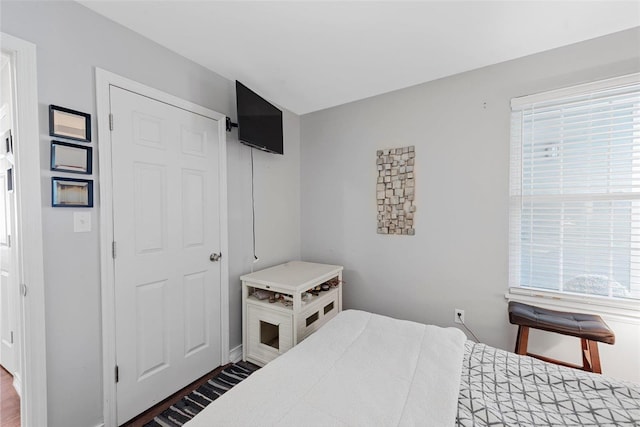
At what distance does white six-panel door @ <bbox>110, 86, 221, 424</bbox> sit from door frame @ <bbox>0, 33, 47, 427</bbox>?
1.06 feet

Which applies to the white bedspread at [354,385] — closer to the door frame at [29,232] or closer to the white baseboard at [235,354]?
the door frame at [29,232]

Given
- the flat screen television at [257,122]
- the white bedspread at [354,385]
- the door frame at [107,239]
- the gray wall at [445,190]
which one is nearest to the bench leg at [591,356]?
the gray wall at [445,190]

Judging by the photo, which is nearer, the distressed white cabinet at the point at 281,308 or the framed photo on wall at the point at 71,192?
the framed photo on wall at the point at 71,192

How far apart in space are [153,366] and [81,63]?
188 centimetres

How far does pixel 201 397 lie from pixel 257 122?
2.13 meters

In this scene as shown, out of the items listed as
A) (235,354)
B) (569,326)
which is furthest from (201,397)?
(569,326)

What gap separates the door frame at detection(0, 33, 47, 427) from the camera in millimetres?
1245

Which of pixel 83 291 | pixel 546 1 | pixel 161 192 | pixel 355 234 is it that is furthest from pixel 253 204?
pixel 546 1

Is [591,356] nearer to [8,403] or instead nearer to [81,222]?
[81,222]

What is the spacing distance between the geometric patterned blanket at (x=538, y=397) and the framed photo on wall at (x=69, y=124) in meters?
2.18

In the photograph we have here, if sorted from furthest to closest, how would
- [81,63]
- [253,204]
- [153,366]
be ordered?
[253,204] → [153,366] → [81,63]

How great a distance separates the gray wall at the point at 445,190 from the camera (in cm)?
186

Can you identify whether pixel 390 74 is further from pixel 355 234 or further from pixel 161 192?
pixel 161 192

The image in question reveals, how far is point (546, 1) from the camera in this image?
1.47m
